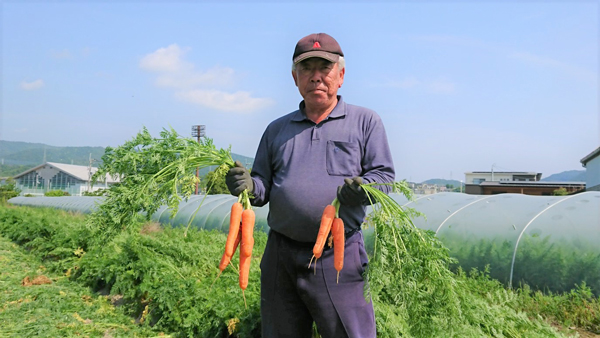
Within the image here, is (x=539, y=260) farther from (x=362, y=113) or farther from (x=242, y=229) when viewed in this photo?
(x=242, y=229)

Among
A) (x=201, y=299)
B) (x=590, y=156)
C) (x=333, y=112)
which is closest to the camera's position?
(x=333, y=112)

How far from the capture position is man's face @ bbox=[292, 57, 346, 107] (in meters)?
2.55

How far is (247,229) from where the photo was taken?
109 inches

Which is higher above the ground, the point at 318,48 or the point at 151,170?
the point at 318,48

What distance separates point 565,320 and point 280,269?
455 cm

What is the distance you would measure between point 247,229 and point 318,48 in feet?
3.76

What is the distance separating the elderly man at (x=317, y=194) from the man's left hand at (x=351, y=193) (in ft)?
0.26

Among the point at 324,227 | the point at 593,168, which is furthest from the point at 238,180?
the point at 593,168

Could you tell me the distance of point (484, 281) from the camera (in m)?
6.46

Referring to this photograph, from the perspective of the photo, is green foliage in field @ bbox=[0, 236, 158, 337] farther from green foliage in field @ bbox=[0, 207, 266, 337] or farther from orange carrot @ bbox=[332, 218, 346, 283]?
orange carrot @ bbox=[332, 218, 346, 283]

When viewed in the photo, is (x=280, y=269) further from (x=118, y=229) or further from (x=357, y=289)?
(x=118, y=229)

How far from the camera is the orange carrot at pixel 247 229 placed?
269cm

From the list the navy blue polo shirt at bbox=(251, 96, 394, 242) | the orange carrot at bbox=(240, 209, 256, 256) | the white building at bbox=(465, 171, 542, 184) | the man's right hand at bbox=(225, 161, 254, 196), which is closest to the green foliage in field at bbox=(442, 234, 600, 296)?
Answer: the navy blue polo shirt at bbox=(251, 96, 394, 242)

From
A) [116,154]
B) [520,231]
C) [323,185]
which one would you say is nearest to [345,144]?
[323,185]
